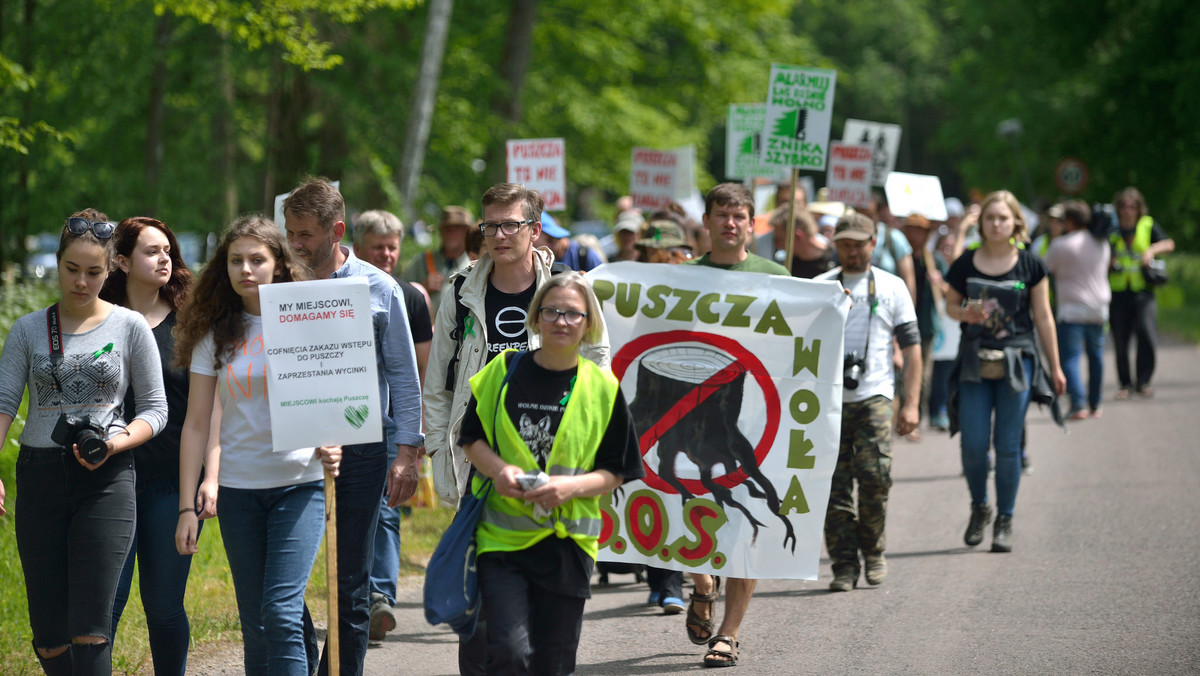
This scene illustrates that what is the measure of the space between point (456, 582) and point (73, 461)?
148 centimetres

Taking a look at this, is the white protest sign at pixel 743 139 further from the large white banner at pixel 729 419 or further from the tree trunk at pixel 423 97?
the large white banner at pixel 729 419

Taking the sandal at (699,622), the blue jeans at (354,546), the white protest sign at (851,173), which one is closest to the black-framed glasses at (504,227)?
the blue jeans at (354,546)

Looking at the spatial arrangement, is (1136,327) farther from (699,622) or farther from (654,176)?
(699,622)

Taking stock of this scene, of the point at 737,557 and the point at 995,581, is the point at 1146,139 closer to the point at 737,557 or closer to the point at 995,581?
the point at 995,581

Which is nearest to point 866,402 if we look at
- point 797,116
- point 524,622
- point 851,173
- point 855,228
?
point 855,228

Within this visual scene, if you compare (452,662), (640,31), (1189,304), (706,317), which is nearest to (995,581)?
(706,317)

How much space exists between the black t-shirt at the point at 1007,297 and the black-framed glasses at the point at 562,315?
444cm

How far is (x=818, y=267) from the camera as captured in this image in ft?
29.4

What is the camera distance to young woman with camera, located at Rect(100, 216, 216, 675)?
4.92m

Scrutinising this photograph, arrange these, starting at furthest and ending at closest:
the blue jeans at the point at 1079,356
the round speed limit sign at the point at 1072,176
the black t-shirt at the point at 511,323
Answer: the round speed limit sign at the point at 1072,176
the blue jeans at the point at 1079,356
the black t-shirt at the point at 511,323

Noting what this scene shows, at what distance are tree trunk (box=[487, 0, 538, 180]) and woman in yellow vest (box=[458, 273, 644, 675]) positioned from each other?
53.3 feet

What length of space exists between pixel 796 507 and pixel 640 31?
80.3ft

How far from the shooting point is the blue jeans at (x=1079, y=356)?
13.3m

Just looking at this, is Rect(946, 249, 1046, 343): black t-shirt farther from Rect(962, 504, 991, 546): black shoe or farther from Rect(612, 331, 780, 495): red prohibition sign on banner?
Rect(612, 331, 780, 495): red prohibition sign on banner
